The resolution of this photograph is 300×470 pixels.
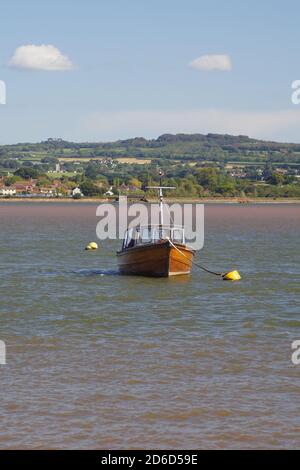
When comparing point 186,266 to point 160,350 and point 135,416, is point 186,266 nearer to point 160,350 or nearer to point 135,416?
point 160,350

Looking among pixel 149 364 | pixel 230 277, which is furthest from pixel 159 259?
pixel 149 364

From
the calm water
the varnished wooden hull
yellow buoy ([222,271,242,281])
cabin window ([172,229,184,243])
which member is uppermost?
cabin window ([172,229,184,243])

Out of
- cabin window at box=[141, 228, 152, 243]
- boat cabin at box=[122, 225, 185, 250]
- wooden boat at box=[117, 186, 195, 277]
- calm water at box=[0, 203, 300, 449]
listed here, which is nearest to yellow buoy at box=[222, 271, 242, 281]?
calm water at box=[0, 203, 300, 449]

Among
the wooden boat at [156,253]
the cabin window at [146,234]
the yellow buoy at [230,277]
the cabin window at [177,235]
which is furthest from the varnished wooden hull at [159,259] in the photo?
the yellow buoy at [230,277]

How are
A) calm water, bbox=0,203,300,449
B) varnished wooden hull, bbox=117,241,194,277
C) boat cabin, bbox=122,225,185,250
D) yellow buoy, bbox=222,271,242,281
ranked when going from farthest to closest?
boat cabin, bbox=122,225,185,250, yellow buoy, bbox=222,271,242,281, varnished wooden hull, bbox=117,241,194,277, calm water, bbox=0,203,300,449

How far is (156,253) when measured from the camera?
140ft

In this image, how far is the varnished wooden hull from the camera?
4234 centimetres

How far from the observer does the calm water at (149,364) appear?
18.0 m

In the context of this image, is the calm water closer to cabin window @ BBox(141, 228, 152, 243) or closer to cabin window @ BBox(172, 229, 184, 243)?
cabin window @ BBox(172, 229, 184, 243)

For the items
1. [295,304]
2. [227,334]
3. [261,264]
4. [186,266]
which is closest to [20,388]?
[227,334]

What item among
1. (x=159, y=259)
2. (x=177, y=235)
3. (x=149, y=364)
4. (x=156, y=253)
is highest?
(x=177, y=235)

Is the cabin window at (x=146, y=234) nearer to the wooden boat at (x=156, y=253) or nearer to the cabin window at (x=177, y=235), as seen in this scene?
the wooden boat at (x=156, y=253)

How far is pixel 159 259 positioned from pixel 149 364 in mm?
19759

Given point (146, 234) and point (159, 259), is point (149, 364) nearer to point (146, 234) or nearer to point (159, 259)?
point (159, 259)
